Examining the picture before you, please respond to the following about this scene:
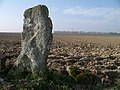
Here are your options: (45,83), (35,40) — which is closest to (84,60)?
(35,40)

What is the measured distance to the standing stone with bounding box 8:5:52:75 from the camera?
11992 millimetres

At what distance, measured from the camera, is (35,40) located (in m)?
12.2

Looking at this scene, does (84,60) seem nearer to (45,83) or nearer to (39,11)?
(39,11)

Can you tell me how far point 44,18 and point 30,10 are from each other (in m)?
0.73

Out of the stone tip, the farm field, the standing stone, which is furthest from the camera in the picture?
the farm field

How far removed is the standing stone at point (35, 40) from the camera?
1199 centimetres

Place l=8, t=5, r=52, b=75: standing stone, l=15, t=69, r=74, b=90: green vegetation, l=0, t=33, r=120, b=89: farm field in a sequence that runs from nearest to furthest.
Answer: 1. l=15, t=69, r=74, b=90: green vegetation
2. l=8, t=5, r=52, b=75: standing stone
3. l=0, t=33, r=120, b=89: farm field

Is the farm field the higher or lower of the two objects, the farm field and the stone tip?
the lower

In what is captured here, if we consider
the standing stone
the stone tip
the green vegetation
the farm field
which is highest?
the stone tip

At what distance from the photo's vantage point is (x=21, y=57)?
40.7 ft

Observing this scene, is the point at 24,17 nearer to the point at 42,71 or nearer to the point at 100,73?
the point at 42,71

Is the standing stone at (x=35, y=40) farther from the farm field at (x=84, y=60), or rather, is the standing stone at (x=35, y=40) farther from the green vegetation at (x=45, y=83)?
the farm field at (x=84, y=60)

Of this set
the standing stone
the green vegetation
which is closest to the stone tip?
the standing stone

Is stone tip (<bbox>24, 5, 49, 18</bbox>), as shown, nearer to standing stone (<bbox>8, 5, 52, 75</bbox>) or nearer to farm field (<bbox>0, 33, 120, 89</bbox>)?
standing stone (<bbox>8, 5, 52, 75</bbox>)
